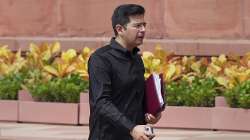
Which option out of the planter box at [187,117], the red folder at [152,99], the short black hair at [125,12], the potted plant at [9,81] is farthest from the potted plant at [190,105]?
the short black hair at [125,12]

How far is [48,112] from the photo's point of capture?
11922 mm

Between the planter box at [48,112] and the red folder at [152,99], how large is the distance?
20.6 ft

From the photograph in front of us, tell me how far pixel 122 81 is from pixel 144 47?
8.73 m

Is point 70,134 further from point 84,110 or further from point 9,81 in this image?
point 9,81

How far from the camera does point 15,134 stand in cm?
1091

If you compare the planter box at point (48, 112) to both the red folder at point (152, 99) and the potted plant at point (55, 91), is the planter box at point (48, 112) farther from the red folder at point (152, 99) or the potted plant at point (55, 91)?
the red folder at point (152, 99)

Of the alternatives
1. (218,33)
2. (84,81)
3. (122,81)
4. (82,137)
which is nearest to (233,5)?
(218,33)

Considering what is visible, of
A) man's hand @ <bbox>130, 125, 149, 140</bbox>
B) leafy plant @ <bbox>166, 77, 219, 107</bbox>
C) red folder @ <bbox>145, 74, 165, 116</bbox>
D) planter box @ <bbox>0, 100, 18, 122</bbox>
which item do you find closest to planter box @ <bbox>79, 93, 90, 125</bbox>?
planter box @ <bbox>0, 100, 18, 122</bbox>

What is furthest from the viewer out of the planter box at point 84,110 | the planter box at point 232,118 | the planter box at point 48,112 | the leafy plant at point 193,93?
the planter box at point 48,112

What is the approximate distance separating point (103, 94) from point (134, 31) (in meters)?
0.45

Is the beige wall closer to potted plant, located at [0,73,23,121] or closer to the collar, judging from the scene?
potted plant, located at [0,73,23,121]

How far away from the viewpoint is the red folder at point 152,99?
5402mm

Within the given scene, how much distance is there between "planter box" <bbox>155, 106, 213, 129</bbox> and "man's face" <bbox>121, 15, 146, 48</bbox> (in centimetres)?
586

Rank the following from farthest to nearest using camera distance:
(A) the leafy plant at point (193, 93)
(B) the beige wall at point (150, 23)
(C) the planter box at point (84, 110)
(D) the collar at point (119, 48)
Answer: (B) the beige wall at point (150, 23) < (C) the planter box at point (84, 110) < (A) the leafy plant at point (193, 93) < (D) the collar at point (119, 48)
